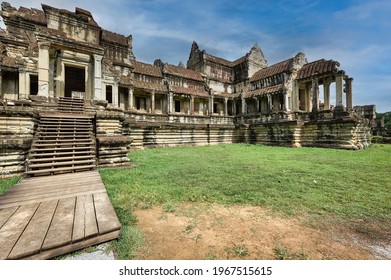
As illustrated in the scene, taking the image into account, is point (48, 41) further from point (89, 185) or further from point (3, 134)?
point (89, 185)

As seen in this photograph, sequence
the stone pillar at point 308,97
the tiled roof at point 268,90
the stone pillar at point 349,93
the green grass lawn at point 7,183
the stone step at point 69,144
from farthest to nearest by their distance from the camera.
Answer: the stone pillar at point 308,97, the tiled roof at point 268,90, the stone pillar at point 349,93, the stone step at point 69,144, the green grass lawn at point 7,183

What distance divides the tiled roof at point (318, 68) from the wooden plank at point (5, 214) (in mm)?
23196

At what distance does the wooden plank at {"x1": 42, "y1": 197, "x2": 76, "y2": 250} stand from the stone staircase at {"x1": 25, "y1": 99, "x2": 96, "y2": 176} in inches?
134

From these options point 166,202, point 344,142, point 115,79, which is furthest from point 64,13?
point 344,142

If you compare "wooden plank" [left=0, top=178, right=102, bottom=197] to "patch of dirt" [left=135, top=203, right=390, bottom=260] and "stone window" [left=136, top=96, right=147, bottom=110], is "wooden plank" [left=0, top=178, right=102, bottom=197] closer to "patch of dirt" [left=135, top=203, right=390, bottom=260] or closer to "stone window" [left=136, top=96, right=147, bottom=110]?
"patch of dirt" [left=135, top=203, right=390, bottom=260]

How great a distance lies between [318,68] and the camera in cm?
1903

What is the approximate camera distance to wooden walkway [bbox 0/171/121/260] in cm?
227

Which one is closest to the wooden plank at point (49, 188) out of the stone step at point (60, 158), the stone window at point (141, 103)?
the stone step at point (60, 158)

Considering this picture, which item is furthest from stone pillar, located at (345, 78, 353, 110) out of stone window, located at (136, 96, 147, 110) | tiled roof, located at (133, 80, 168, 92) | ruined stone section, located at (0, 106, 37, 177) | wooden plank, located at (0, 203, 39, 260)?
ruined stone section, located at (0, 106, 37, 177)

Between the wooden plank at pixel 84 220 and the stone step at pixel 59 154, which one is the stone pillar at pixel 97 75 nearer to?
the stone step at pixel 59 154

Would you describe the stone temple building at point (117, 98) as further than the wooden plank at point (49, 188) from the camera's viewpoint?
Yes

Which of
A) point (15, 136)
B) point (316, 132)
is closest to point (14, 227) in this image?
point (15, 136)

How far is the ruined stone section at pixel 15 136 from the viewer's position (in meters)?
6.04

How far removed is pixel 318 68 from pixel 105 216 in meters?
23.1
